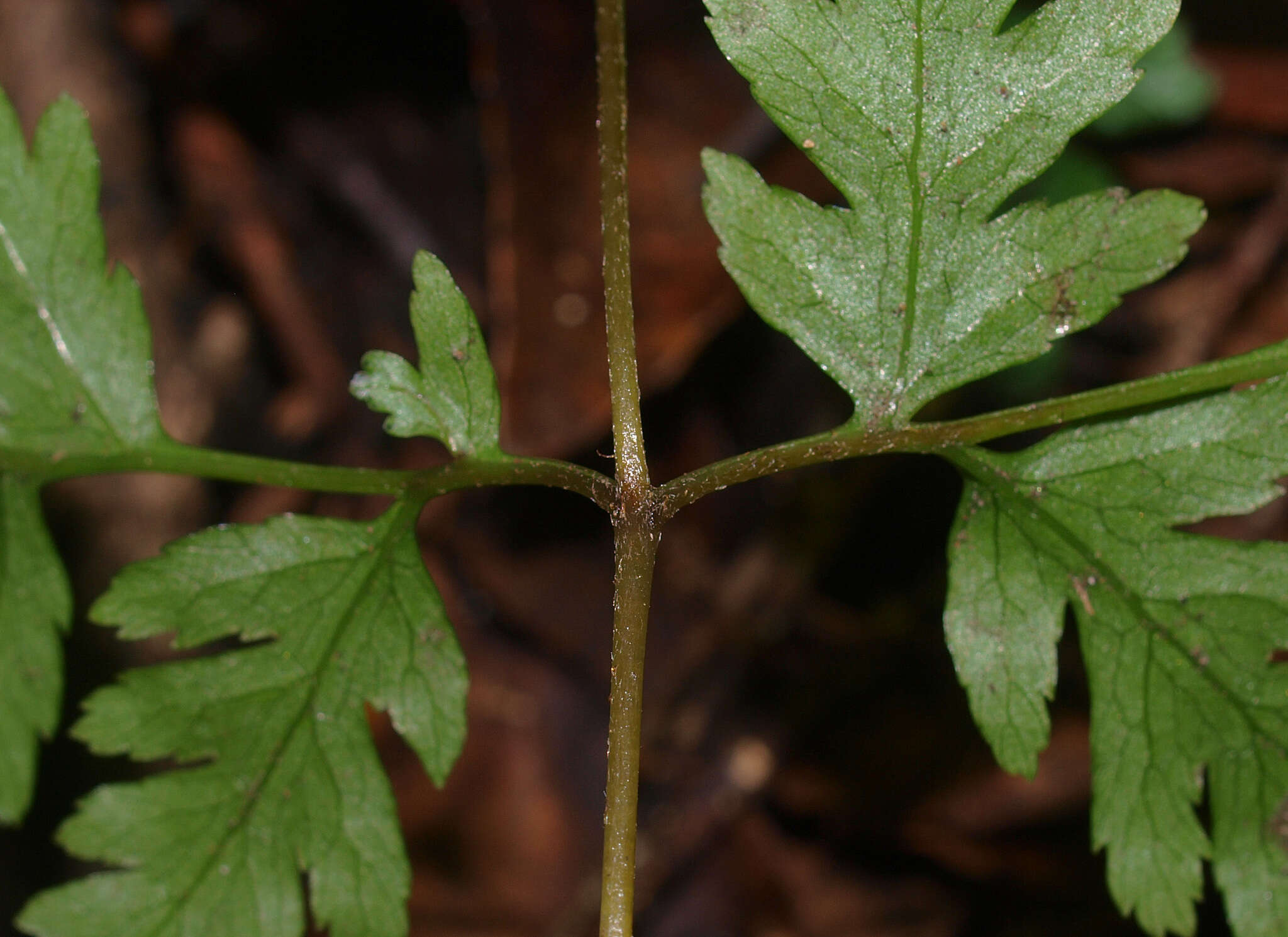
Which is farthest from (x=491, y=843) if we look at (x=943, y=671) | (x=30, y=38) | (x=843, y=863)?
(x=30, y=38)

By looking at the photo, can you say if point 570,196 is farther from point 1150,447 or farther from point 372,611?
point 1150,447

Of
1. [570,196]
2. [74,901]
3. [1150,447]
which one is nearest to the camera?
[1150,447]

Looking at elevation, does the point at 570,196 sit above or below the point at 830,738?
above

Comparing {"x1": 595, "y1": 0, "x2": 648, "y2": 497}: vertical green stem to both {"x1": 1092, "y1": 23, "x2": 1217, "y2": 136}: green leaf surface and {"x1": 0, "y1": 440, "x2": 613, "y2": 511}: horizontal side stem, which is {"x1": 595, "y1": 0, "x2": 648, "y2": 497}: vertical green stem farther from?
{"x1": 1092, "y1": 23, "x2": 1217, "y2": 136}: green leaf surface

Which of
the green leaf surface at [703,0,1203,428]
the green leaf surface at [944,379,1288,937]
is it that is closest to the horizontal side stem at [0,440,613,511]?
the green leaf surface at [703,0,1203,428]

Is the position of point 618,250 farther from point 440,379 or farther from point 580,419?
point 580,419

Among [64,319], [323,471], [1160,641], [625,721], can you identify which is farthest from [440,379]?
[1160,641]

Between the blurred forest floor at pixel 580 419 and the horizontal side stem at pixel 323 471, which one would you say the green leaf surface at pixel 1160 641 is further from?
the blurred forest floor at pixel 580 419
